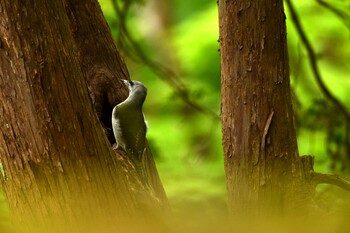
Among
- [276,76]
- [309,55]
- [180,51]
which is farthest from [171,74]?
[276,76]

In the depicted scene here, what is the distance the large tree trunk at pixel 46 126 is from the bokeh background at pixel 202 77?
3.58 feet

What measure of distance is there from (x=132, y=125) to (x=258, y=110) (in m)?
0.41

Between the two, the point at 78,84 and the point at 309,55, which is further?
the point at 309,55

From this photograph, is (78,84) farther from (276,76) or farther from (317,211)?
(317,211)

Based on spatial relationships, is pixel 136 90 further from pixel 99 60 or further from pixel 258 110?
pixel 258 110

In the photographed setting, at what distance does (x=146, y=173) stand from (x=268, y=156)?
1.29 feet

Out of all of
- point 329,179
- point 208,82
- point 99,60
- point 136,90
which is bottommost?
point 329,179

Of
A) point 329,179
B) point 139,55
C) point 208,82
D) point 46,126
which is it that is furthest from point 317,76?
point 46,126

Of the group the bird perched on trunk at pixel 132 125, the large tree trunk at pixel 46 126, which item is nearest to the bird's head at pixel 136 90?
the bird perched on trunk at pixel 132 125

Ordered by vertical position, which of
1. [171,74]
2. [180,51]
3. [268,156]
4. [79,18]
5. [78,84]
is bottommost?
[268,156]

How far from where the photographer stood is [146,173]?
2088mm

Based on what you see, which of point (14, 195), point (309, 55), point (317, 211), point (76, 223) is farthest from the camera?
A: point (309, 55)

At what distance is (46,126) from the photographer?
150cm

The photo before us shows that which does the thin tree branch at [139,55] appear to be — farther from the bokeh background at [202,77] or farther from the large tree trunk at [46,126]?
the large tree trunk at [46,126]
